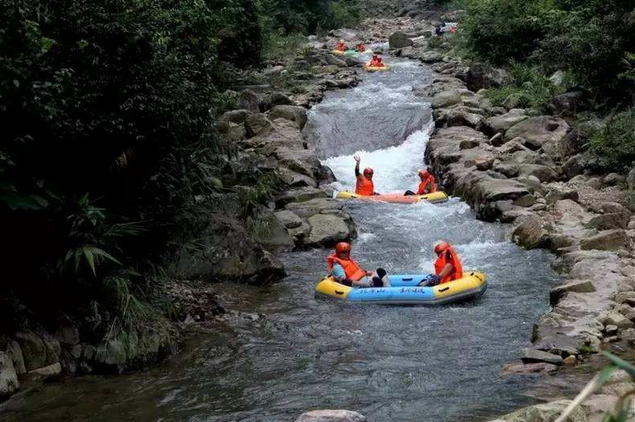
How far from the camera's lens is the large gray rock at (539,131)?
51.9 feet

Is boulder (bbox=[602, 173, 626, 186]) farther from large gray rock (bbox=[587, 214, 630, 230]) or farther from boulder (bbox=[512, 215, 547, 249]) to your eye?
large gray rock (bbox=[587, 214, 630, 230])

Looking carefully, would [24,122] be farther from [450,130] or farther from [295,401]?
[450,130]

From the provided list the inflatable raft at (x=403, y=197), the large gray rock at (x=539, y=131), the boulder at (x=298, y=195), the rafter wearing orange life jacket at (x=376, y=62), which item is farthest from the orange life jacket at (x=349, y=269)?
the rafter wearing orange life jacket at (x=376, y=62)

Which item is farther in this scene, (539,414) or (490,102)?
(490,102)

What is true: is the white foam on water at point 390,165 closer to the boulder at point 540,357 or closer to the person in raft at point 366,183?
the person in raft at point 366,183

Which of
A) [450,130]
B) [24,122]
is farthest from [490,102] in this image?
[24,122]

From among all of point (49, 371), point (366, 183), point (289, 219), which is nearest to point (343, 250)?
point (289, 219)

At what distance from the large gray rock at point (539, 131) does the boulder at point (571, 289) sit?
301 inches

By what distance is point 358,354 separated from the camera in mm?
7617

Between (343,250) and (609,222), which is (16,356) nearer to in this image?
(343,250)

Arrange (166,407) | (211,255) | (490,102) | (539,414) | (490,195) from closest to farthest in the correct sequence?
(539,414)
(166,407)
(211,255)
(490,195)
(490,102)

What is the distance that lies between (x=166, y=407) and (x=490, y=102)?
1553cm

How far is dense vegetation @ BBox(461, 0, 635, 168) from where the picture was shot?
14469mm

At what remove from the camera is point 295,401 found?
20.5ft
